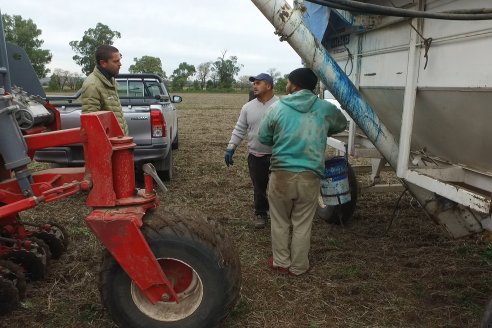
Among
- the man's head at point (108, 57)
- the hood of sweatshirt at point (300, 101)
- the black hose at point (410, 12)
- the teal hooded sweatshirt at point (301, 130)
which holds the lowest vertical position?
the teal hooded sweatshirt at point (301, 130)

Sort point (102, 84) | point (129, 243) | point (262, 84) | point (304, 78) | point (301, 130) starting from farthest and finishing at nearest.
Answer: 1. point (262, 84)
2. point (102, 84)
3. point (304, 78)
4. point (301, 130)
5. point (129, 243)

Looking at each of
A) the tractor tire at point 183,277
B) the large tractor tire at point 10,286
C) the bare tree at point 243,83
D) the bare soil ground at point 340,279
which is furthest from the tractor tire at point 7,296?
the bare tree at point 243,83

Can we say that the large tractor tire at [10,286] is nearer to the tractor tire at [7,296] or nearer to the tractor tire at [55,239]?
the tractor tire at [7,296]

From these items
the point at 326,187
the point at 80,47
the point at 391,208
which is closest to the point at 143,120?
the point at 326,187

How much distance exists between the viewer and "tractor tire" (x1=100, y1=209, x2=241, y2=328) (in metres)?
2.44

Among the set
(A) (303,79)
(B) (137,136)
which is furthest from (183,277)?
(B) (137,136)

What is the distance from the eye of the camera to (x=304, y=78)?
3.69m

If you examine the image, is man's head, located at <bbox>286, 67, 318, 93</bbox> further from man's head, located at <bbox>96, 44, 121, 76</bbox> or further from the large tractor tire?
the large tractor tire

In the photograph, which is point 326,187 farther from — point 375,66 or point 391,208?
point 391,208

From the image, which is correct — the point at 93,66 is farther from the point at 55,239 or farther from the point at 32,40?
the point at 55,239

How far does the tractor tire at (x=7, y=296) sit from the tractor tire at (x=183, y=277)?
2.31ft

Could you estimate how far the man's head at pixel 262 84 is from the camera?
4680 millimetres

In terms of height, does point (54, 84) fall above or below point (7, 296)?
below

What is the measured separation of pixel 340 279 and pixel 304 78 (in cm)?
160
